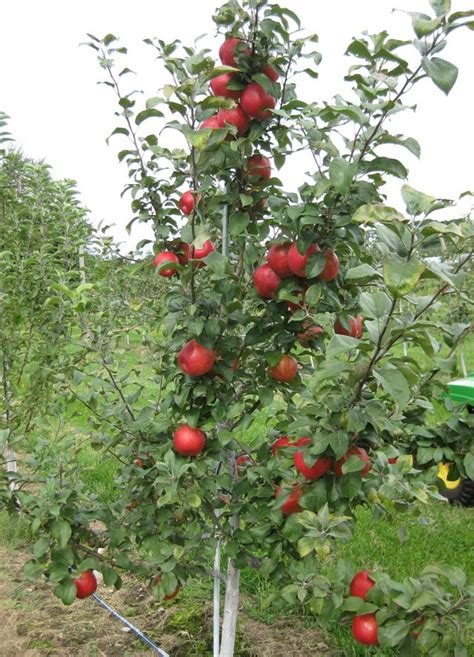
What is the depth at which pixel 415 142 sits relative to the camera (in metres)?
1.34

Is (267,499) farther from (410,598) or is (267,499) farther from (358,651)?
(358,651)

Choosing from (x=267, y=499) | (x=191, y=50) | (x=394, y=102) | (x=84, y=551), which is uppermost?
(x=191, y=50)

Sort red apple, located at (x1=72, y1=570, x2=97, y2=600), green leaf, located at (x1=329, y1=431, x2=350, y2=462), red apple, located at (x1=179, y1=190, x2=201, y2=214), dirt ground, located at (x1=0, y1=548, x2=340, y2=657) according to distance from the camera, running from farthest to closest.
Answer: dirt ground, located at (x1=0, y1=548, x2=340, y2=657) → red apple, located at (x1=72, y1=570, x2=97, y2=600) → red apple, located at (x1=179, y1=190, x2=201, y2=214) → green leaf, located at (x1=329, y1=431, x2=350, y2=462)

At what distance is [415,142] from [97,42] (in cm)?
105

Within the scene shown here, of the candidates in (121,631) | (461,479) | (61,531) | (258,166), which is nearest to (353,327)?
(258,166)

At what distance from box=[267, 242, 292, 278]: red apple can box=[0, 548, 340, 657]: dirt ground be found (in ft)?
5.93

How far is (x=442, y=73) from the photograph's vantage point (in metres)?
1.12

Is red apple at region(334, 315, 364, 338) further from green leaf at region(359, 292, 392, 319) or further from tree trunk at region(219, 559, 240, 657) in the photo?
tree trunk at region(219, 559, 240, 657)

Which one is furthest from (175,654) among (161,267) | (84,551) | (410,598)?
(161,267)

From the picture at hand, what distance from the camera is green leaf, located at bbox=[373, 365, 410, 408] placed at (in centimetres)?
112

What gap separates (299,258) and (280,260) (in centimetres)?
8

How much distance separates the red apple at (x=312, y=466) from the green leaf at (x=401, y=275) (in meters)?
0.55

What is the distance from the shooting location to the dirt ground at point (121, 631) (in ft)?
8.75

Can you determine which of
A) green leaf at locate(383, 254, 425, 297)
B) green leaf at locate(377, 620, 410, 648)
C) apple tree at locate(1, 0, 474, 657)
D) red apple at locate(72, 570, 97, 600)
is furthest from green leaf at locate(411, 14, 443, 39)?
red apple at locate(72, 570, 97, 600)
